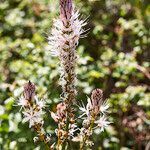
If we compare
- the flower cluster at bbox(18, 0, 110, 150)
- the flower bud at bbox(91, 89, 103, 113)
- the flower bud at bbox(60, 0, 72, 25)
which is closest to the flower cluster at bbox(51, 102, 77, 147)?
the flower cluster at bbox(18, 0, 110, 150)

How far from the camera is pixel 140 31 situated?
367cm

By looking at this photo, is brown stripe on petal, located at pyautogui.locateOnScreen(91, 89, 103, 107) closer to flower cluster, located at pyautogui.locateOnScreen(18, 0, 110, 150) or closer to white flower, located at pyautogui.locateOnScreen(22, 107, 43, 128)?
flower cluster, located at pyautogui.locateOnScreen(18, 0, 110, 150)

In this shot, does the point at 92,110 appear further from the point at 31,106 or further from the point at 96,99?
the point at 31,106

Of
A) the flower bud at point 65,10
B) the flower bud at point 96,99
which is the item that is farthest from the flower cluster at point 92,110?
the flower bud at point 65,10

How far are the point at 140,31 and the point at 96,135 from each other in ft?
3.21

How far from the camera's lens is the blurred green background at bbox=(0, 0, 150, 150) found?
2896 millimetres

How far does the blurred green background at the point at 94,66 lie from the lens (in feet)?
9.50

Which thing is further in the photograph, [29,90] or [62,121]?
[62,121]

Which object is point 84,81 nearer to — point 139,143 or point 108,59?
point 108,59

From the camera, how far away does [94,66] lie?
342 cm

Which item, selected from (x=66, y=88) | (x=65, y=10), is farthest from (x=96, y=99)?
(x=65, y=10)

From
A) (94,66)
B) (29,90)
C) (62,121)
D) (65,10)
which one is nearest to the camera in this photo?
(65,10)

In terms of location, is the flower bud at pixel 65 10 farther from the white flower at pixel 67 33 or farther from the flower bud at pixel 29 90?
the flower bud at pixel 29 90

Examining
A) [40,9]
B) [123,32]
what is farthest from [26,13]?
[123,32]
